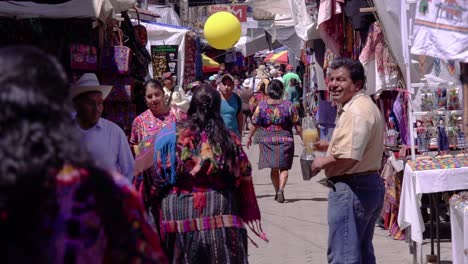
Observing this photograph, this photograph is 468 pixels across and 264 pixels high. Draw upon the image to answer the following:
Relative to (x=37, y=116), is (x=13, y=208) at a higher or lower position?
lower

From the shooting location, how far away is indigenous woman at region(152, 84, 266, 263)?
5383 millimetres

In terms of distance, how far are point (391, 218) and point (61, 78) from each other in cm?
789

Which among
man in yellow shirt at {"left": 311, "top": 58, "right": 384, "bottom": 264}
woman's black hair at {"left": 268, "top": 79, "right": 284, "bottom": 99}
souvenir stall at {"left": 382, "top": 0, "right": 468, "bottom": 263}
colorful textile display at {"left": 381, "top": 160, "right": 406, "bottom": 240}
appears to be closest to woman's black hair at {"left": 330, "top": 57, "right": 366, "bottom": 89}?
man in yellow shirt at {"left": 311, "top": 58, "right": 384, "bottom": 264}

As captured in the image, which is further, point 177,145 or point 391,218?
point 391,218

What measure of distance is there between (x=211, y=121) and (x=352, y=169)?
101cm

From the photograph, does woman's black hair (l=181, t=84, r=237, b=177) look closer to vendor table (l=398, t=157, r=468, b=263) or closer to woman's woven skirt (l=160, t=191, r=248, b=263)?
woman's woven skirt (l=160, t=191, r=248, b=263)

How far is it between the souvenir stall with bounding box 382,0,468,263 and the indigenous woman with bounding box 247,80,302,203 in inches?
125

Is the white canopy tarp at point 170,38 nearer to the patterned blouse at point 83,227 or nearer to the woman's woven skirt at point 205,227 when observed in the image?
the woman's woven skirt at point 205,227

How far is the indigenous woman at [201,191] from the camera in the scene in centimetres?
538

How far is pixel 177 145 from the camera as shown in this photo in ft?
17.8

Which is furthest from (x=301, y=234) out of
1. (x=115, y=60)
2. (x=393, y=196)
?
(x=115, y=60)

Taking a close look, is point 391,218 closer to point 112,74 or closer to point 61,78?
point 112,74

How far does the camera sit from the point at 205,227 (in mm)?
5410

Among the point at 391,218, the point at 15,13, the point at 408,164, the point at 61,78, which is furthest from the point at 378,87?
the point at 61,78
